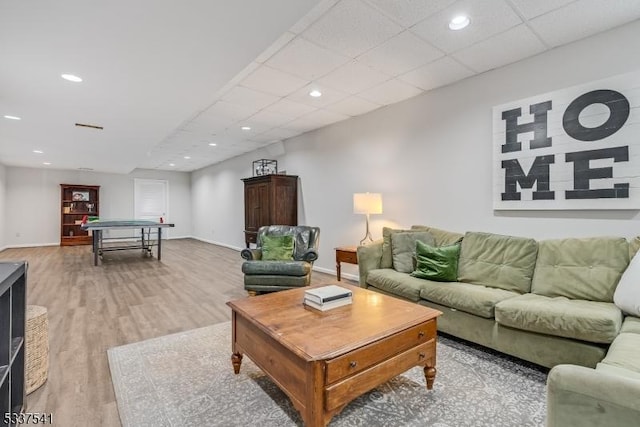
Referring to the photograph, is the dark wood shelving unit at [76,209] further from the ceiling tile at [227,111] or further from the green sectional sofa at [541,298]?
the green sectional sofa at [541,298]

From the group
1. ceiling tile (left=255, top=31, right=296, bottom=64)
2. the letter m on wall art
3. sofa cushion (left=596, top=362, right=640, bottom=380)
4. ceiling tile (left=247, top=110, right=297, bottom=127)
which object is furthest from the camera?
ceiling tile (left=247, top=110, right=297, bottom=127)

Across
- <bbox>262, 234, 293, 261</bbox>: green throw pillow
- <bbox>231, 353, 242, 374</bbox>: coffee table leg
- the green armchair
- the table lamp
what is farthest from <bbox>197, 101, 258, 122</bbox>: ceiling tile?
<bbox>231, 353, 242, 374</bbox>: coffee table leg

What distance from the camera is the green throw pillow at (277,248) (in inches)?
161

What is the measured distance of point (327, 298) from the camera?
6.75 feet

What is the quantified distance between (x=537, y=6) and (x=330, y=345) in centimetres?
274

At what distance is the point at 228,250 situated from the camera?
324 inches

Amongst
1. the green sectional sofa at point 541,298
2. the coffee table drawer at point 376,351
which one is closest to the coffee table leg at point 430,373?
the coffee table drawer at point 376,351

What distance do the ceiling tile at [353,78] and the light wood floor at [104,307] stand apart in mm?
2769

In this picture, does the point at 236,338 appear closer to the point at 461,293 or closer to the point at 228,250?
the point at 461,293

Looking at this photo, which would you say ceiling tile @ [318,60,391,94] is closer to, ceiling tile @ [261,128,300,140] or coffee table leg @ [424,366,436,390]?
ceiling tile @ [261,128,300,140]

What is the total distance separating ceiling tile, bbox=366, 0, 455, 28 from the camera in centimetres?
220

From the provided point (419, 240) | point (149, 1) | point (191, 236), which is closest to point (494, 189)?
point (419, 240)

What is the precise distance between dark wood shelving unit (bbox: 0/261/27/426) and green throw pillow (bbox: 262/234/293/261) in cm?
260

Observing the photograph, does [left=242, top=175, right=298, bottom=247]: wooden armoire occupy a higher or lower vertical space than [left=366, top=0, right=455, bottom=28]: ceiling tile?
lower
